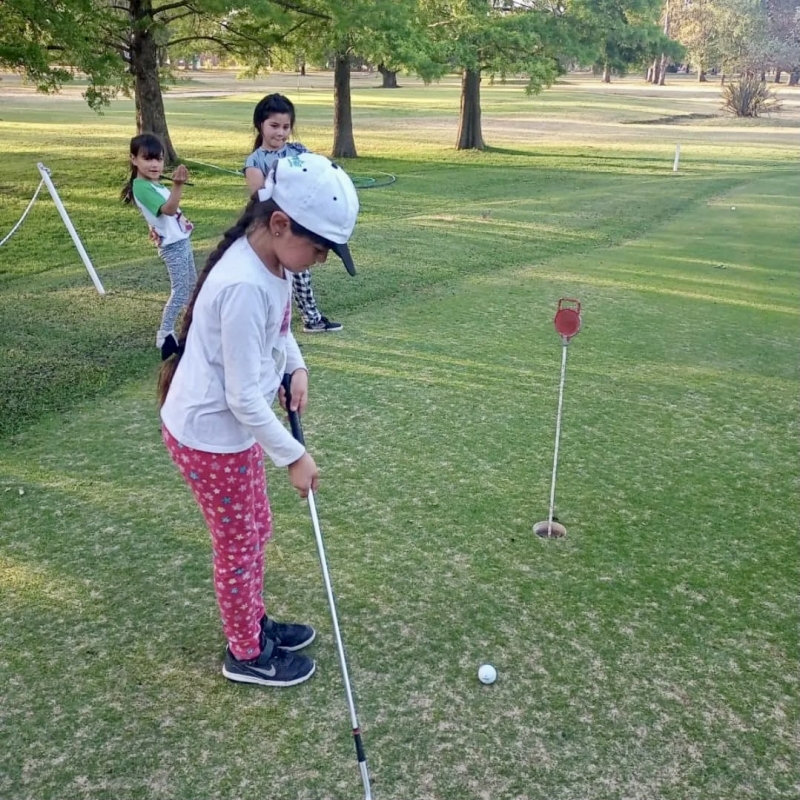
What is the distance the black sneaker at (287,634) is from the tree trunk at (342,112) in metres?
17.6

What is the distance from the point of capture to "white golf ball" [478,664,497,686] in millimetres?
2689

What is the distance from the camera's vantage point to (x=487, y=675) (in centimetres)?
269

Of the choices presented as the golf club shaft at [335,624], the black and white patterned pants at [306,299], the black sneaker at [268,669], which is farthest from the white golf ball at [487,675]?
the black and white patterned pants at [306,299]

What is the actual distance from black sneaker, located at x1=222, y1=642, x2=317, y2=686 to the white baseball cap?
1.47 meters

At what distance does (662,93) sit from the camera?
48.7 m

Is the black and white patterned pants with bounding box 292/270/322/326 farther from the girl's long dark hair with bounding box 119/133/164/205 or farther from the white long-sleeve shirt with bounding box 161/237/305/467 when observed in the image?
the white long-sleeve shirt with bounding box 161/237/305/467

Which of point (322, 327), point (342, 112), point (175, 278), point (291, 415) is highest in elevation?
point (342, 112)

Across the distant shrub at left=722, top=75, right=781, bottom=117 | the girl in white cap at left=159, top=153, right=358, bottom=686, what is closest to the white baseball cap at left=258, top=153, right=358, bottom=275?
the girl in white cap at left=159, top=153, right=358, bottom=686

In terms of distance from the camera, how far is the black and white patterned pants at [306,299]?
5996 mm

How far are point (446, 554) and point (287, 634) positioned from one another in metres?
0.85

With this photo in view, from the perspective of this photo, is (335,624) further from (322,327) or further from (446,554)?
(322,327)

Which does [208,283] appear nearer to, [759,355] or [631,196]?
[759,355]


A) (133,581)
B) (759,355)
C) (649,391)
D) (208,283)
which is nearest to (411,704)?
(133,581)

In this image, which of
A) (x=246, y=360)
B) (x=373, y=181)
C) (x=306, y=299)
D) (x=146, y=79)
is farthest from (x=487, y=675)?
(x=146, y=79)
